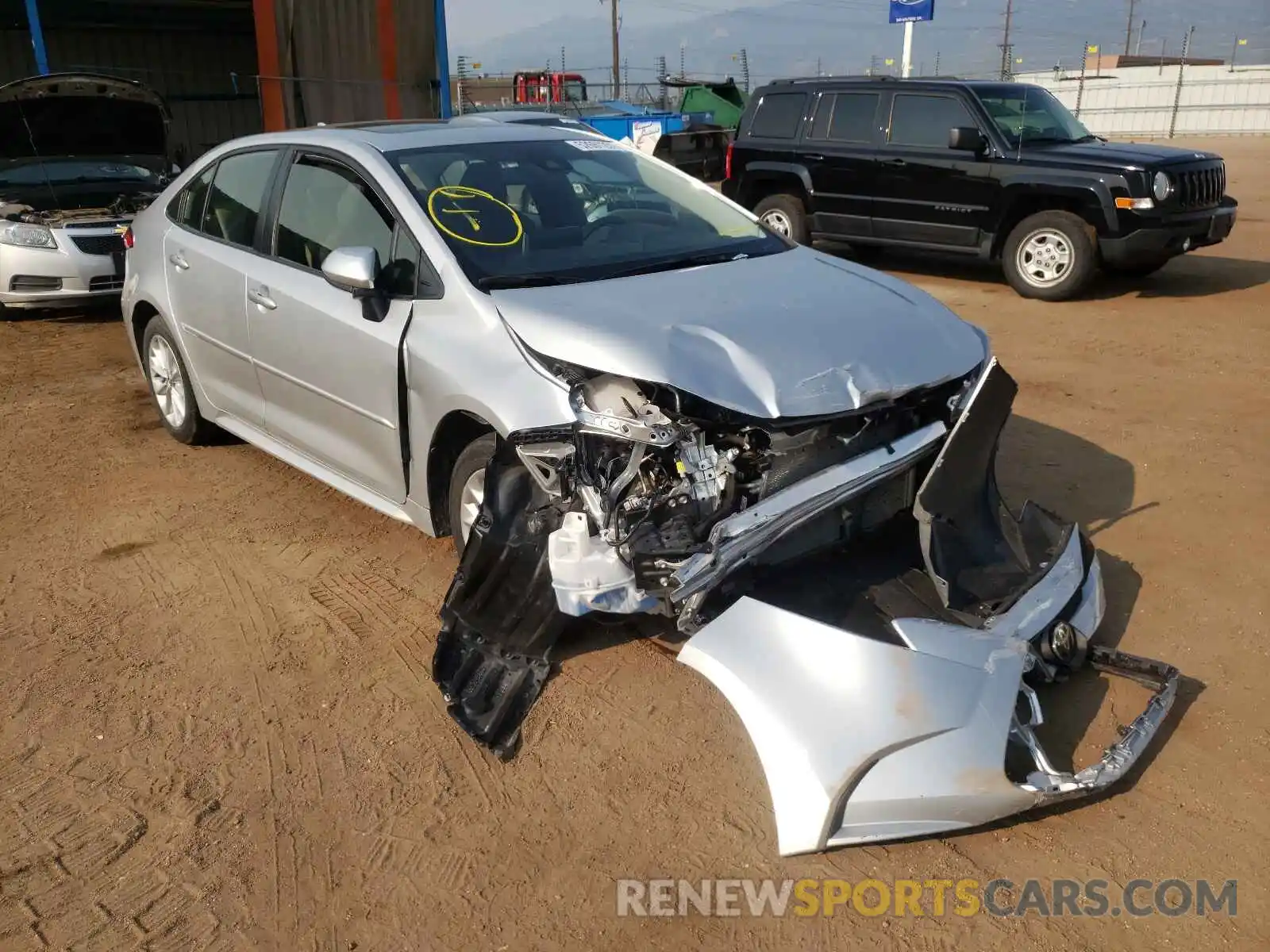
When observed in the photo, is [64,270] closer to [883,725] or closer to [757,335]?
[757,335]

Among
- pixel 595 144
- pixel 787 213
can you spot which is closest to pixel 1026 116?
pixel 787 213

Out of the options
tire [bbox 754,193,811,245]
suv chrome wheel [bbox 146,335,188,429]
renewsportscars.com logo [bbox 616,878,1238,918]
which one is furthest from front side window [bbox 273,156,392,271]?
tire [bbox 754,193,811,245]

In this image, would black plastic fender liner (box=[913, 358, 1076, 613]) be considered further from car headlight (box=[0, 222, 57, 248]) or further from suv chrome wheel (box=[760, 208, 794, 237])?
car headlight (box=[0, 222, 57, 248])

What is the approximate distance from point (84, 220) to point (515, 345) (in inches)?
296

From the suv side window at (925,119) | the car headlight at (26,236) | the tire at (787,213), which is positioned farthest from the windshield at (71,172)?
the suv side window at (925,119)

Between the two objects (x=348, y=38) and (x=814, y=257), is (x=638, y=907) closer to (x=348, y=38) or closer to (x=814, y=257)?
(x=814, y=257)

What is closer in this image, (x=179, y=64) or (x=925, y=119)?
(x=925, y=119)

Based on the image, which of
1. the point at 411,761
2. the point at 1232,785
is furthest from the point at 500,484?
the point at 1232,785

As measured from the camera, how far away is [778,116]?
11352mm

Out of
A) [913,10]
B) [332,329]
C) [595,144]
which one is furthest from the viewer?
[913,10]

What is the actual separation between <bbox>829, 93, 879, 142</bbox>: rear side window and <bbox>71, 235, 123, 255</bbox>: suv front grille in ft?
22.9

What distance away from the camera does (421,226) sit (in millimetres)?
4043

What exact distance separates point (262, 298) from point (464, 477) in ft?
4.98

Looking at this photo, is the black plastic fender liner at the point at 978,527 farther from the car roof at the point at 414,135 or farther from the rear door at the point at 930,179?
the rear door at the point at 930,179
